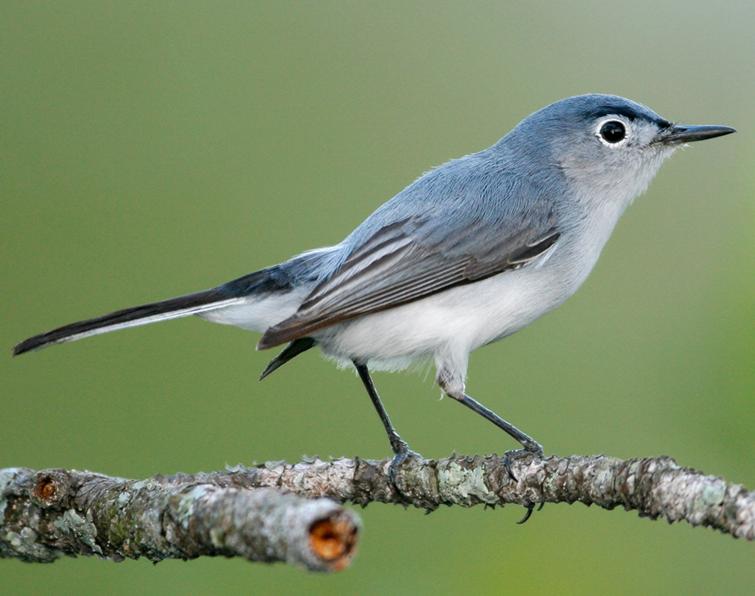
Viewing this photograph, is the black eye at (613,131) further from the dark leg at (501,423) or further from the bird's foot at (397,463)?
the bird's foot at (397,463)

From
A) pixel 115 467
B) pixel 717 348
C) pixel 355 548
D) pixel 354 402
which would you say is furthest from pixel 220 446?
pixel 355 548

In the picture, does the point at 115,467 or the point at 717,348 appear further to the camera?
the point at 115,467

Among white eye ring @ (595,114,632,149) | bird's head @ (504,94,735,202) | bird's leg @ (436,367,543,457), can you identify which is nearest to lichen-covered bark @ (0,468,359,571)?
bird's leg @ (436,367,543,457)

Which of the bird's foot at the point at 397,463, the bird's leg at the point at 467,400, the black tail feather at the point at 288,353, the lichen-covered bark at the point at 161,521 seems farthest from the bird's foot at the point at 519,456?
the black tail feather at the point at 288,353

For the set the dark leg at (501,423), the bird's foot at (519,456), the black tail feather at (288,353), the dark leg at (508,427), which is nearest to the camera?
the bird's foot at (519,456)

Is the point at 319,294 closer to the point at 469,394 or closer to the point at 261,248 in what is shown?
the point at 469,394

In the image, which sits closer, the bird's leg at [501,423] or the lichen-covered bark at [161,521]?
the lichen-covered bark at [161,521]

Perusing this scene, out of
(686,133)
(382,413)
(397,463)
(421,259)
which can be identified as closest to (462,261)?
(421,259)

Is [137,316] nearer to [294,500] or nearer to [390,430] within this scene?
[390,430]
